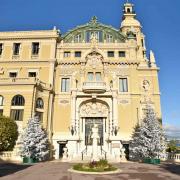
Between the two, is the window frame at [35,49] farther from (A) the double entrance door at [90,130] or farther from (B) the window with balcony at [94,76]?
(A) the double entrance door at [90,130]

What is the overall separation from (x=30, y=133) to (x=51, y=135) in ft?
25.4

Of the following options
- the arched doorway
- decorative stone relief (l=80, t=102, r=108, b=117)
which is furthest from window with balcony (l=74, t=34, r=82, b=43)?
decorative stone relief (l=80, t=102, r=108, b=117)

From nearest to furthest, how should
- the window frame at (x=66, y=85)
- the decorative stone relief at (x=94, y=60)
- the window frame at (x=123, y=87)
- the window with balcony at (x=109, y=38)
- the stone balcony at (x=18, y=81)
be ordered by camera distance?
the stone balcony at (x=18, y=81) → the window frame at (x=123, y=87) → the window frame at (x=66, y=85) → the decorative stone relief at (x=94, y=60) → the window with balcony at (x=109, y=38)

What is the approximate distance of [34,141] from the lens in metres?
27.3

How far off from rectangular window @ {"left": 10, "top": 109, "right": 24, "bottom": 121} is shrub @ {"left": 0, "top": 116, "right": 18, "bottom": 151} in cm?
201

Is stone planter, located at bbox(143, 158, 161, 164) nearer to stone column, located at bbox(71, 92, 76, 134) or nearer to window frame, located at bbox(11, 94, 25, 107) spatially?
stone column, located at bbox(71, 92, 76, 134)

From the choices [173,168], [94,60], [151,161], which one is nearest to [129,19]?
[94,60]

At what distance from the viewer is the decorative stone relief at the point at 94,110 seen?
35781 millimetres

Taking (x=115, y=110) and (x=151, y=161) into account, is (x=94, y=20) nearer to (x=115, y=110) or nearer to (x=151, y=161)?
(x=115, y=110)

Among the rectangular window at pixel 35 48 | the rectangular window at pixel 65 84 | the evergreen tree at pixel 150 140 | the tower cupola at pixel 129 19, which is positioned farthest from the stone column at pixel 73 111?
the tower cupola at pixel 129 19

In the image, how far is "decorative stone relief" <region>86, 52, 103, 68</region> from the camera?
38.8 metres

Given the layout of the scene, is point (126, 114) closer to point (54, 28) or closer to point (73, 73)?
point (73, 73)

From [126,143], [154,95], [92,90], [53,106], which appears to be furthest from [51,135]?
[154,95]

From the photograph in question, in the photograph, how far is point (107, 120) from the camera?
35.5 meters
